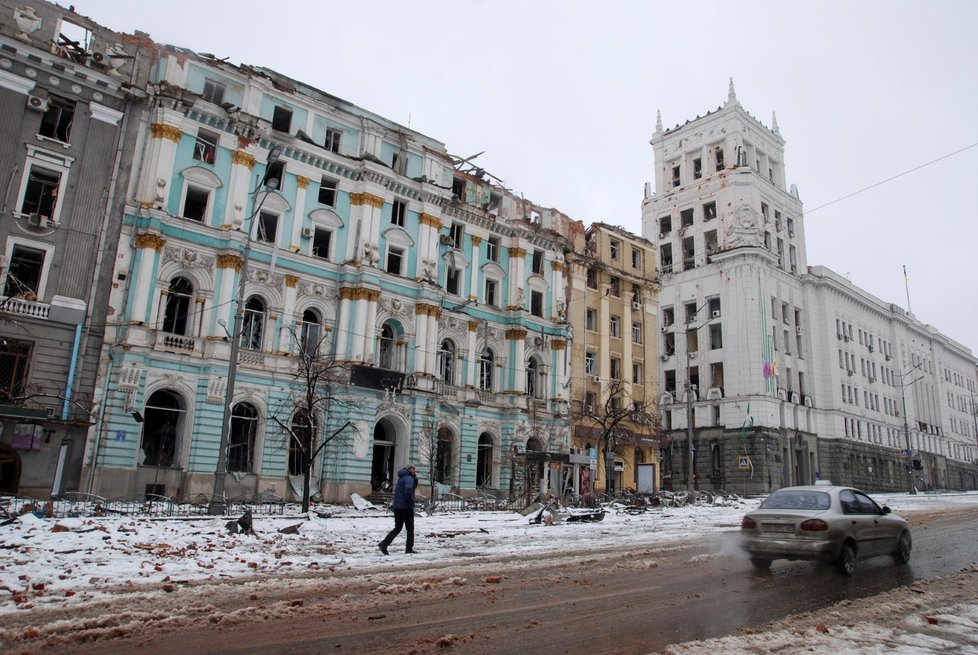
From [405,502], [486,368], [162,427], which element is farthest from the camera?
[486,368]

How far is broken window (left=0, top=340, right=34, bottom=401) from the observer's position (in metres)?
25.2

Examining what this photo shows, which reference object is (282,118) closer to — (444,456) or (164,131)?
(164,131)

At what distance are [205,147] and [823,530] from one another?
30.7 m

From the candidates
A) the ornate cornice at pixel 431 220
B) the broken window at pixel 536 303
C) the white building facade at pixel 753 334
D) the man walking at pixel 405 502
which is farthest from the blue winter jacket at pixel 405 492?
the white building facade at pixel 753 334

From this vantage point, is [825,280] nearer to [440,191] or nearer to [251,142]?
[440,191]

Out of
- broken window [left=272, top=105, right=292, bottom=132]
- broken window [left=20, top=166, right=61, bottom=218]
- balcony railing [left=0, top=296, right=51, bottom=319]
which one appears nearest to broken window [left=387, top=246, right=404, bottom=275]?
broken window [left=272, top=105, right=292, bottom=132]

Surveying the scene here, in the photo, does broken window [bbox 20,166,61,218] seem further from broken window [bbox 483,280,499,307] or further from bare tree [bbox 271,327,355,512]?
broken window [bbox 483,280,499,307]

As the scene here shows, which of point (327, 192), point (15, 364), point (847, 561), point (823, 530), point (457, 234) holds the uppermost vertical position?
point (327, 192)

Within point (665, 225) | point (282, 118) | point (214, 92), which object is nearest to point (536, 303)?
point (282, 118)

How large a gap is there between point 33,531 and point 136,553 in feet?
10.3

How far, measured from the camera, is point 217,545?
14.1 meters

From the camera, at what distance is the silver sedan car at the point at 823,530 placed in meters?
11.2

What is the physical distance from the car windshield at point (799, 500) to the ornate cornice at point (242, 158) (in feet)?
93.2

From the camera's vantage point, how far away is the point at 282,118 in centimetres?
3509
